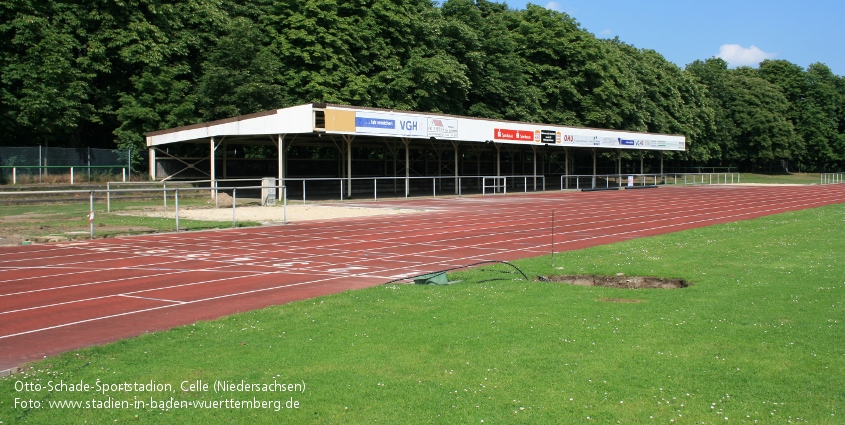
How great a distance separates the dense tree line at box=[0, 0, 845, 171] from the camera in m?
40.8

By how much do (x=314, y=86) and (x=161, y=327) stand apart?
129 feet

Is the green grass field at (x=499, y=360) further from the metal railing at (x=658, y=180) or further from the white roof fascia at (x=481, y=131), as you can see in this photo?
the metal railing at (x=658, y=180)

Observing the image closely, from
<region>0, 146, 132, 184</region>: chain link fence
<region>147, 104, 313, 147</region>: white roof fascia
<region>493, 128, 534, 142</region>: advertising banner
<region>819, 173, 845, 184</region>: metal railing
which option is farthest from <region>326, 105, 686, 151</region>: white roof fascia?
<region>819, 173, 845, 184</region>: metal railing

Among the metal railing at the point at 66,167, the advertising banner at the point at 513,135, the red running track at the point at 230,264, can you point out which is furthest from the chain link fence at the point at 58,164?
the advertising banner at the point at 513,135

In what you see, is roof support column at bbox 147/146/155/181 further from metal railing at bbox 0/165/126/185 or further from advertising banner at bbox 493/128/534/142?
advertising banner at bbox 493/128/534/142

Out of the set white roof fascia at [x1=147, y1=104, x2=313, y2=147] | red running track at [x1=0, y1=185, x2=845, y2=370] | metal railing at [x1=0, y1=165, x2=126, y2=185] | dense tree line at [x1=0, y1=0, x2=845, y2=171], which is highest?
dense tree line at [x1=0, y1=0, x2=845, y2=171]

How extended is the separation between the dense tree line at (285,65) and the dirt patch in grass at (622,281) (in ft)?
117

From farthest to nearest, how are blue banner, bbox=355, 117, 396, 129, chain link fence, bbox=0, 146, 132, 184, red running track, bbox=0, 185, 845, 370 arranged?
chain link fence, bbox=0, 146, 132, 184 < blue banner, bbox=355, 117, 396, 129 < red running track, bbox=0, 185, 845, 370

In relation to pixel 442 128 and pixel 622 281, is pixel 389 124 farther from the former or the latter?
pixel 622 281

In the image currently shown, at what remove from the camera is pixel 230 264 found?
1612 centimetres

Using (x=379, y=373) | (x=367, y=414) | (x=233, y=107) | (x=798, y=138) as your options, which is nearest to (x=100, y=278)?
(x=379, y=373)

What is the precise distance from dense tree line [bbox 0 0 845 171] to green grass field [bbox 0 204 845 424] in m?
37.0

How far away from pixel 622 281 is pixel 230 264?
29.0ft

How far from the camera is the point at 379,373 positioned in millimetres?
6699
